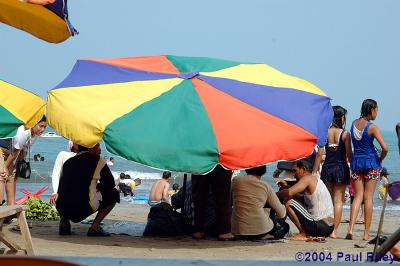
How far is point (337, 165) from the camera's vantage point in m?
9.27

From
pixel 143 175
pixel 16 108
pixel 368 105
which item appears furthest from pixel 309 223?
pixel 143 175

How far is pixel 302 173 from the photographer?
28.4 feet

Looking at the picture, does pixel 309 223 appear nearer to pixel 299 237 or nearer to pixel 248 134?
pixel 299 237

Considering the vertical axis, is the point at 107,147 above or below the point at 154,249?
above

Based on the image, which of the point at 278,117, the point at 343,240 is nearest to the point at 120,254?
the point at 278,117

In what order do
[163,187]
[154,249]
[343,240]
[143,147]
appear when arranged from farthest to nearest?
1. [163,187]
2. [343,240]
3. [154,249]
4. [143,147]

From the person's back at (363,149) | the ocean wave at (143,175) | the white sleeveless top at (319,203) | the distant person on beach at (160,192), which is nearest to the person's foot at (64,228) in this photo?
the white sleeveless top at (319,203)

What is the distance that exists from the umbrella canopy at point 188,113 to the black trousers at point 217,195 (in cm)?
88

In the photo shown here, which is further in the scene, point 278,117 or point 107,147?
point 278,117

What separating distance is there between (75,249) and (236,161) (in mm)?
1809

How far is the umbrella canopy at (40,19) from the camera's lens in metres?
6.74

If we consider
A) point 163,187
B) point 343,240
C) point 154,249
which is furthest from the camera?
point 163,187

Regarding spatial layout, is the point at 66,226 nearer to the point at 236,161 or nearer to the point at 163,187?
the point at 236,161

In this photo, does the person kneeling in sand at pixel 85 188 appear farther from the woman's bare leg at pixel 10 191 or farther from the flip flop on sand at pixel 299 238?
the flip flop on sand at pixel 299 238
